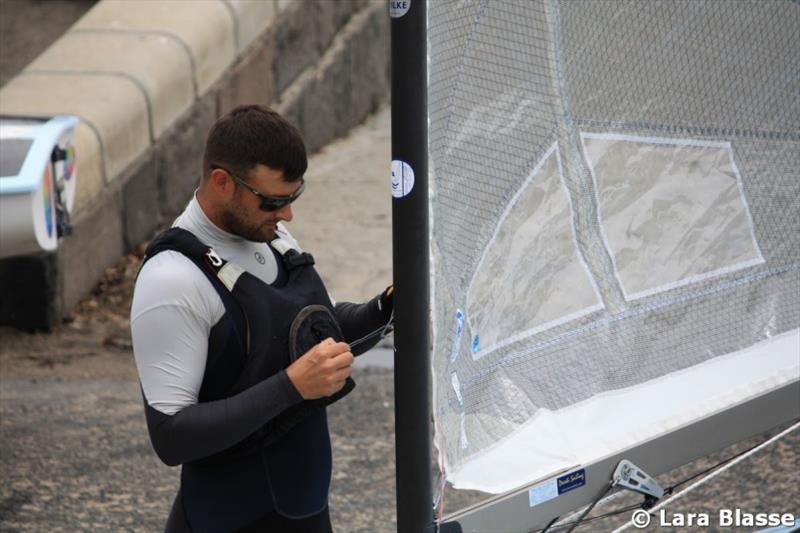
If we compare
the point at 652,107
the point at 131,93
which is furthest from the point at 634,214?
the point at 131,93

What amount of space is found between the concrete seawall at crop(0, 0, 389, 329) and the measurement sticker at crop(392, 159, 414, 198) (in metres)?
4.62

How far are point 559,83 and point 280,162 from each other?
0.61 meters

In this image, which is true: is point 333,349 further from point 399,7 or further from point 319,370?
point 399,7

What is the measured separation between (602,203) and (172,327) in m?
0.98

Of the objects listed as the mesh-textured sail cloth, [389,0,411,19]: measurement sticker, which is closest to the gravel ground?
the mesh-textured sail cloth

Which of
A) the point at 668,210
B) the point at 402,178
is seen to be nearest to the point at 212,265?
the point at 402,178

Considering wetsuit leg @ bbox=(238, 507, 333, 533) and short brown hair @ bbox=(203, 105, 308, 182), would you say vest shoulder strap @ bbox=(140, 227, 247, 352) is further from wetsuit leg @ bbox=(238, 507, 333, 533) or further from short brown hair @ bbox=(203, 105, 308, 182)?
wetsuit leg @ bbox=(238, 507, 333, 533)

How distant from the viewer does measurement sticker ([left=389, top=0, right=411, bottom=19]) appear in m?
2.26

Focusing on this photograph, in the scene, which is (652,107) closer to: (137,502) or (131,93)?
(137,502)

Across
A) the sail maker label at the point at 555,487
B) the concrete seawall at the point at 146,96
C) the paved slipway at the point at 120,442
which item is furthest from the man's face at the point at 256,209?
the concrete seawall at the point at 146,96

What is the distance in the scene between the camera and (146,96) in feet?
25.3

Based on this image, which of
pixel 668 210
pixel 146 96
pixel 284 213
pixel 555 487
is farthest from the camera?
pixel 146 96

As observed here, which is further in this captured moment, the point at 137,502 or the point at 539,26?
the point at 137,502

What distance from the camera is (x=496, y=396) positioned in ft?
8.66
